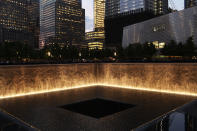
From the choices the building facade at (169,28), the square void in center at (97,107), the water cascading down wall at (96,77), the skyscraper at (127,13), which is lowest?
the square void in center at (97,107)

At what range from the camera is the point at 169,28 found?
64688mm

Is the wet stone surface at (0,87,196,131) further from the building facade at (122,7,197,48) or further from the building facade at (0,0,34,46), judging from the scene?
the building facade at (0,0,34,46)

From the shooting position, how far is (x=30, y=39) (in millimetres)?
160375

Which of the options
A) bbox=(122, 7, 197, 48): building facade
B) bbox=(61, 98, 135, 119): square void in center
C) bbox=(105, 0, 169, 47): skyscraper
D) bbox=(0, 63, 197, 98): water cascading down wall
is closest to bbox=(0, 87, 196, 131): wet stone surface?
bbox=(61, 98, 135, 119): square void in center

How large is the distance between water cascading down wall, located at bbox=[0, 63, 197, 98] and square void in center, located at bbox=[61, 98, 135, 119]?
24.9 ft

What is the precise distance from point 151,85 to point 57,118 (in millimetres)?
13467

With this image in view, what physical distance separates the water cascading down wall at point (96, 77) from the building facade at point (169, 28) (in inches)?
1644

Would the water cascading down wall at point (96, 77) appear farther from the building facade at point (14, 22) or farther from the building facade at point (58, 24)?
the building facade at point (58, 24)

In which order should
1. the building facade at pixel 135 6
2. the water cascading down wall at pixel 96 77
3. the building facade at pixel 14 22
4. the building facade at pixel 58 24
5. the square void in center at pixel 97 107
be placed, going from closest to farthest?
the square void in center at pixel 97 107, the water cascading down wall at pixel 96 77, the building facade at pixel 135 6, the building facade at pixel 14 22, the building facade at pixel 58 24

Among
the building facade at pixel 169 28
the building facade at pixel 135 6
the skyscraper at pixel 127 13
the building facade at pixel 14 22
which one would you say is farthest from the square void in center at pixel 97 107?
the building facade at pixel 14 22

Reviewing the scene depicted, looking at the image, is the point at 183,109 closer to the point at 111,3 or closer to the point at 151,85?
the point at 151,85

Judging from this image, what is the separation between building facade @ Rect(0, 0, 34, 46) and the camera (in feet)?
465

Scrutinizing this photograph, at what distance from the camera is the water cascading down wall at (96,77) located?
18109mm

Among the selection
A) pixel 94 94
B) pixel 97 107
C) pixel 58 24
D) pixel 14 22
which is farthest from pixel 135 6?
pixel 97 107
